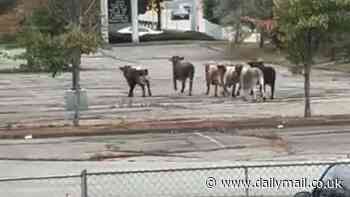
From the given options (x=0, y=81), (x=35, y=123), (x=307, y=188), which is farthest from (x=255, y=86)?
(x=307, y=188)

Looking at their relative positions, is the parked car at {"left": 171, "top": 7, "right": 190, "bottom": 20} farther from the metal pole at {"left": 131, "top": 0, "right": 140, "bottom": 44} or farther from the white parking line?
the white parking line

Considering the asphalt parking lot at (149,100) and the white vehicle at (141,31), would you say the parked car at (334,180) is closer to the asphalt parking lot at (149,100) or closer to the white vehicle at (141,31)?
the asphalt parking lot at (149,100)

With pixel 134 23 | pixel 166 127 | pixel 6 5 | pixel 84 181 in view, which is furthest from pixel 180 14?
pixel 84 181

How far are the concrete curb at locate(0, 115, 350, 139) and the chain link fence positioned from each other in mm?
7963

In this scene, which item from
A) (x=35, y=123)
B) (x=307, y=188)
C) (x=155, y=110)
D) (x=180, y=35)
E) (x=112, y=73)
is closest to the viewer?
(x=307, y=188)

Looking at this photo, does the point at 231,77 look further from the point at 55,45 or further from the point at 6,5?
the point at 6,5

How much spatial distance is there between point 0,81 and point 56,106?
14.5 meters

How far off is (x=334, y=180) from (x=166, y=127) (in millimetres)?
14823

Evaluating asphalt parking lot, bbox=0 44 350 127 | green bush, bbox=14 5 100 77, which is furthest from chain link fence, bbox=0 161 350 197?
asphalt parking lot, bbox=0 44 350 127

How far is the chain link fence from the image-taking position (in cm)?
1112

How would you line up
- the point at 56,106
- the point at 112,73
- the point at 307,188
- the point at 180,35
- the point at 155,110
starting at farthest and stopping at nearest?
1. the point at 180,35
2. the point at 112,73
3. the point at 56,106
4. the point at 155,110
5. the point at 307,188

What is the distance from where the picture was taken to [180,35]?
79.4m

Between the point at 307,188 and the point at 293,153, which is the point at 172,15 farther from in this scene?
the point at 307,188

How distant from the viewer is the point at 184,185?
12594 mm
